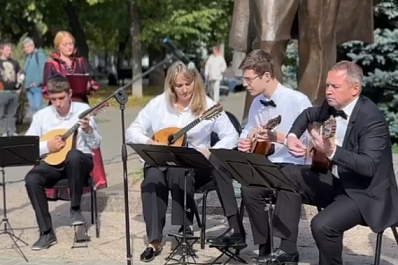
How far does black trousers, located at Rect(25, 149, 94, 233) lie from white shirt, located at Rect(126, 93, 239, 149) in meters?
0.53

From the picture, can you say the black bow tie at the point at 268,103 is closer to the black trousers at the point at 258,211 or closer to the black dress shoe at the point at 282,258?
the black trousers at the point at 258,211

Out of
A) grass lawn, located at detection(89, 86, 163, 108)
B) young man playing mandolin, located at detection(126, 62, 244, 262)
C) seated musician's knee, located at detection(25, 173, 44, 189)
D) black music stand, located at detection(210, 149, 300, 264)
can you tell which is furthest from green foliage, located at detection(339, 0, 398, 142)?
grass lawn, located at detection(89, 86, 163, 108)

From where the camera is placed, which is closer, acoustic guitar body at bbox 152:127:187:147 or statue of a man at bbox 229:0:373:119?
acoustic guitar body at bbox 152:127:187:147

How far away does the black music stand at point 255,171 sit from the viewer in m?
4.53

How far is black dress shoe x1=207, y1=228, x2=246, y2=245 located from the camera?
18.0 feet

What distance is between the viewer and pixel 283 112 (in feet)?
18.0

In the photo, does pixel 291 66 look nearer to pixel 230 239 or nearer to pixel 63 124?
pixel 63 124

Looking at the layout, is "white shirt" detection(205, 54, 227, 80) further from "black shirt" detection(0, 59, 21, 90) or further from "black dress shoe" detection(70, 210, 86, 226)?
"black dress shoe" detection(70, 210, 86, 226)

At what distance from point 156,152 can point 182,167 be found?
0.73 feet

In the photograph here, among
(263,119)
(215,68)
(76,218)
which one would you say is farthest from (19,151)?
(215,68)

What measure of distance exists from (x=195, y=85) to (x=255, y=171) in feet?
4.76

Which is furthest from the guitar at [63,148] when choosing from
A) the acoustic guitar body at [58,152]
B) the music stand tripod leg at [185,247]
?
the music stand tripod leg at [185,247]

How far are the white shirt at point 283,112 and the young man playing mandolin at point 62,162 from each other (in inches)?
55.1

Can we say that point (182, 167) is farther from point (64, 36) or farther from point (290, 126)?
point (64, 36)
